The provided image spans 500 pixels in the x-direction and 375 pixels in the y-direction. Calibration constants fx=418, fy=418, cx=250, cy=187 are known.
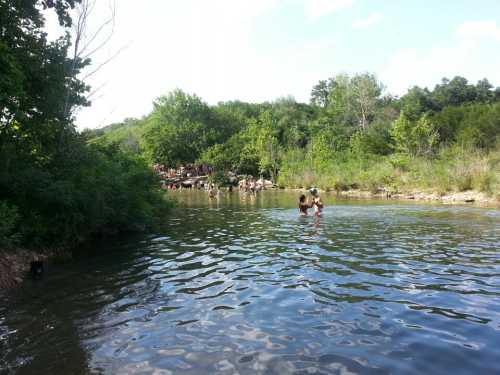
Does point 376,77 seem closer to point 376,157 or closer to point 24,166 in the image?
point 376,157

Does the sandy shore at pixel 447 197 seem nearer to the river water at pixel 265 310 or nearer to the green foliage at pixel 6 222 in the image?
the river water at pixel 265 310

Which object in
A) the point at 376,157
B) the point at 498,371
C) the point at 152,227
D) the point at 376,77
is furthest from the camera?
the point at 376,77

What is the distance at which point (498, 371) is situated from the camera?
17.0 feet

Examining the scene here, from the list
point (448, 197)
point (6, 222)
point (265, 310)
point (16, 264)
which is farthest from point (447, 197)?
point (6, 222)

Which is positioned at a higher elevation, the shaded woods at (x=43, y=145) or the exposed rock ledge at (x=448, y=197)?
the shaded woods at (x=43, y=145)

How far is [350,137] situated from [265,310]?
65.4m

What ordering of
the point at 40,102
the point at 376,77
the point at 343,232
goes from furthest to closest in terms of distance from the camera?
the point at 376,77 < the point at 343,232 < the point at 40,102

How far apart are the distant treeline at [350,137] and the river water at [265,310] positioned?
1001 cm

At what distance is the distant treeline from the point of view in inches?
1523

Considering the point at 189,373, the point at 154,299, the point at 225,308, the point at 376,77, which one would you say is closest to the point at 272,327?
the point at 225,308

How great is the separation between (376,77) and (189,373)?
78.5 meters

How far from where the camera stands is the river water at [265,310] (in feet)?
18.7

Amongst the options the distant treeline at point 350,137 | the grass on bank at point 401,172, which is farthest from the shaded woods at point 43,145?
the grass on bank at point 401,172

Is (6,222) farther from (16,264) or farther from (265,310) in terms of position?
(265,310)
